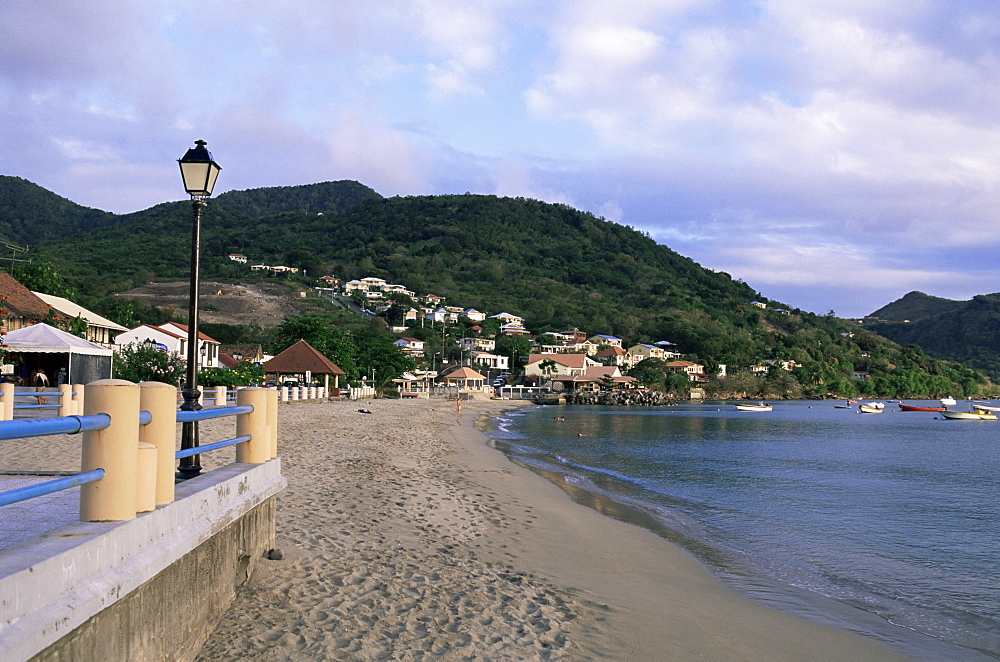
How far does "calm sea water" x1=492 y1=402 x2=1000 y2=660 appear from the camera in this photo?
913cm

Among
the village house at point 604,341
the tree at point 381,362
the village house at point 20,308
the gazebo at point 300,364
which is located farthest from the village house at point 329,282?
the village house at point 20,308

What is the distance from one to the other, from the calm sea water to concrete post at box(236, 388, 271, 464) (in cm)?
642

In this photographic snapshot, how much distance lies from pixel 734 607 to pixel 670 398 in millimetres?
103796

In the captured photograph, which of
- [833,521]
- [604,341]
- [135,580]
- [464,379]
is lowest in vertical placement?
[833,521]

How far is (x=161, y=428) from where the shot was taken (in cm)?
468

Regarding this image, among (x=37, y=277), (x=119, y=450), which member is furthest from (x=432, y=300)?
(x=119, y=450)

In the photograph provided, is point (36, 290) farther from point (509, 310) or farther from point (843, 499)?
point (509, 310)

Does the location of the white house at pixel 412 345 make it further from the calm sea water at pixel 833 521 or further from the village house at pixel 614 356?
the calm sea water at pixel 833 521

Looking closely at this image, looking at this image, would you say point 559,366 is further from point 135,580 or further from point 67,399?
point 135,580

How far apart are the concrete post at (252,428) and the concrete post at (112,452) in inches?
109

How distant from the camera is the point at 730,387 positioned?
5202 inches

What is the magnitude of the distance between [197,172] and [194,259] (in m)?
1.21

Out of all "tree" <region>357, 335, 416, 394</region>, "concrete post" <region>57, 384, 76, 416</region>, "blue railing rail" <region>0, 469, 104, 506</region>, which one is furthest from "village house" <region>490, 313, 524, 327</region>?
"blue railing rail" <region>0, 469, 104, 506</region>

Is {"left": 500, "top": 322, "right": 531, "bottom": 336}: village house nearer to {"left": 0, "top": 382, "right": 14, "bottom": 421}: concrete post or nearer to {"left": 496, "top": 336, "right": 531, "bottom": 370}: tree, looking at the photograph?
{"left": 496, "top": 336, "right": 531, "bottom": 370}: tree
